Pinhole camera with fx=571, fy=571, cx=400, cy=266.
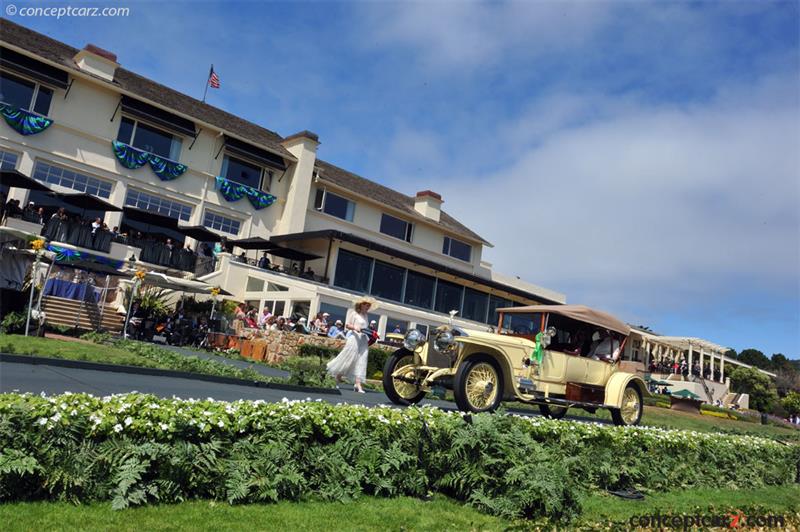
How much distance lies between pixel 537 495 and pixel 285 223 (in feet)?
101

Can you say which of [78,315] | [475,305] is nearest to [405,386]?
[78,315]

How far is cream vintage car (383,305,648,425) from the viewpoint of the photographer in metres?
9.36

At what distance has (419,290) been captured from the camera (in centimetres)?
3450

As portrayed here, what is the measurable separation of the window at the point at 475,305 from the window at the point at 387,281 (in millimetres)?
5598

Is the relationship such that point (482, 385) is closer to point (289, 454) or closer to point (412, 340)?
point (412, 340)

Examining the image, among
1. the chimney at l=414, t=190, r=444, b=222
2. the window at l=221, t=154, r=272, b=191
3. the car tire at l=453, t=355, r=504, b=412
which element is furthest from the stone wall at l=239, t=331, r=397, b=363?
the chimney at l=414, t=190, r=444, b=222

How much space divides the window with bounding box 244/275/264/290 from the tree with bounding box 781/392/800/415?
4433cm

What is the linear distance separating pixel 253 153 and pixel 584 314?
88.4 feet

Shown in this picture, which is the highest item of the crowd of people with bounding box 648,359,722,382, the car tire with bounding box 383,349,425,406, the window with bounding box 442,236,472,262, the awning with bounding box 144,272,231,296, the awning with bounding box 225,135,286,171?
the awning with bounding box 225,135,286,171

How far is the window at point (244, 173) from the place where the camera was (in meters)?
33.7

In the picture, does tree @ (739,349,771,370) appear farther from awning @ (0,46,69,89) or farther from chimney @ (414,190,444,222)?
awning @ (0,46,69,89)

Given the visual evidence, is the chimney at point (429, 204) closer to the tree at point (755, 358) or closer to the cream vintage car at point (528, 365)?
the cream vintage car at point (528, 365)

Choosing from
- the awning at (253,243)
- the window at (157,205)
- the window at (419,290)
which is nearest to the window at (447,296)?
the window at (419,290)

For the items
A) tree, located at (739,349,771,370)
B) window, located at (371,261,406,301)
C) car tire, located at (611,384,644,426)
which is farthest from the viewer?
tree, located at (739,349,771,370)
